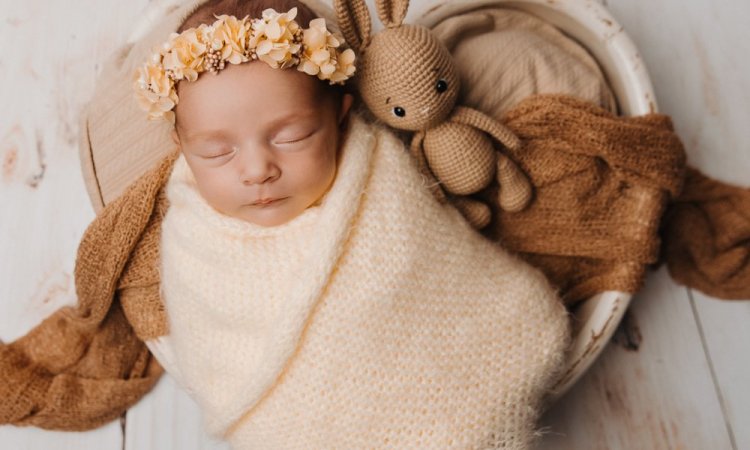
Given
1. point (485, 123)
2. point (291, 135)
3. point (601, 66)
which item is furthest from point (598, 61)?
point (291, 135)

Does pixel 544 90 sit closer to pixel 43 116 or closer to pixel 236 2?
pixel 236 2

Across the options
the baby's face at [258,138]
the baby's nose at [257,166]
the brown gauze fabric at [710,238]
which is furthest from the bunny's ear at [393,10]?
the brown gauze fabric at [710,238]

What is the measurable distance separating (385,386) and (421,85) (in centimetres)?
36

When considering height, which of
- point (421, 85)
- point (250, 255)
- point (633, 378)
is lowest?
point (633, 378)

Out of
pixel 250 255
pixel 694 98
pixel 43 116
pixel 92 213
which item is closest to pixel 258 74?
pixel 250 255

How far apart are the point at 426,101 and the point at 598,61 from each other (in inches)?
16.6

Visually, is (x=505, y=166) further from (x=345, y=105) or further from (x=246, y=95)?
(x=246, y=95)

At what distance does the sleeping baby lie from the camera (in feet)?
2.59

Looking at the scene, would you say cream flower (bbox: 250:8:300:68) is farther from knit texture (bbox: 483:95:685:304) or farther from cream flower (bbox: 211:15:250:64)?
knit texture (bbox: 483:95:685:304)

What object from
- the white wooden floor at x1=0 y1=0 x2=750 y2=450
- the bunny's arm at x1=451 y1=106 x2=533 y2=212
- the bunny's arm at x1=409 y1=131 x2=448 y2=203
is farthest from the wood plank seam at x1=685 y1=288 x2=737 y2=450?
the bunny's arm at x1=409 y1=131 x2=448 y2=203

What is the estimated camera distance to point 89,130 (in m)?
1.12

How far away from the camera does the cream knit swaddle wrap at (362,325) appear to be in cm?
83

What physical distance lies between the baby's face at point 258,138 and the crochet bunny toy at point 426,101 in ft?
0.25

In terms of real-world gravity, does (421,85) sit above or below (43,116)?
above
